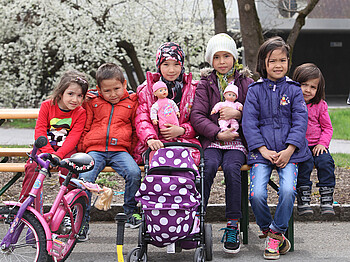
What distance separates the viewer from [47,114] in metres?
4.27

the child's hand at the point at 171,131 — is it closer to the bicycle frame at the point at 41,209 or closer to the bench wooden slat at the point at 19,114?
the bicycle frame at the point at 41,209

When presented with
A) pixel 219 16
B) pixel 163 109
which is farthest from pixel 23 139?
pixel 163 109

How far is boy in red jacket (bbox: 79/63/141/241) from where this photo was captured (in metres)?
4.14

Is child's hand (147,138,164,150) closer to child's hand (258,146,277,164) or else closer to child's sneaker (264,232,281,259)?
child's hand (258,146,277,164)

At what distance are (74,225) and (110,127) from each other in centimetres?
91

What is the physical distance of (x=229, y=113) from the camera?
4.21 m

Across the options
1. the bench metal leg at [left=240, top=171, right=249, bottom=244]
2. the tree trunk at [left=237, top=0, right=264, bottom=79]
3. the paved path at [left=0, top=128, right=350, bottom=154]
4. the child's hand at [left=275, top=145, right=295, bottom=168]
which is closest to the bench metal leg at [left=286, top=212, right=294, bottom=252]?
the bench metal leg at [left=240, top=171, right=249, bottom=244]

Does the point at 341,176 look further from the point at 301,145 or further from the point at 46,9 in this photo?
the point at 46,9

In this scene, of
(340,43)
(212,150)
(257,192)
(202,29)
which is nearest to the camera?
(257,192)

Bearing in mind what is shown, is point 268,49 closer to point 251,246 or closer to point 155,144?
point 155,144

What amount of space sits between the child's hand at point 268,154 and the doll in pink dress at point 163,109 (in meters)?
0.75

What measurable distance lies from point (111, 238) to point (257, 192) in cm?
150

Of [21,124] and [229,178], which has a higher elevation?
[229,178]

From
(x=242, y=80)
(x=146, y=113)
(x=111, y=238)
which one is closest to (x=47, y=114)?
(x=146, y=113)
